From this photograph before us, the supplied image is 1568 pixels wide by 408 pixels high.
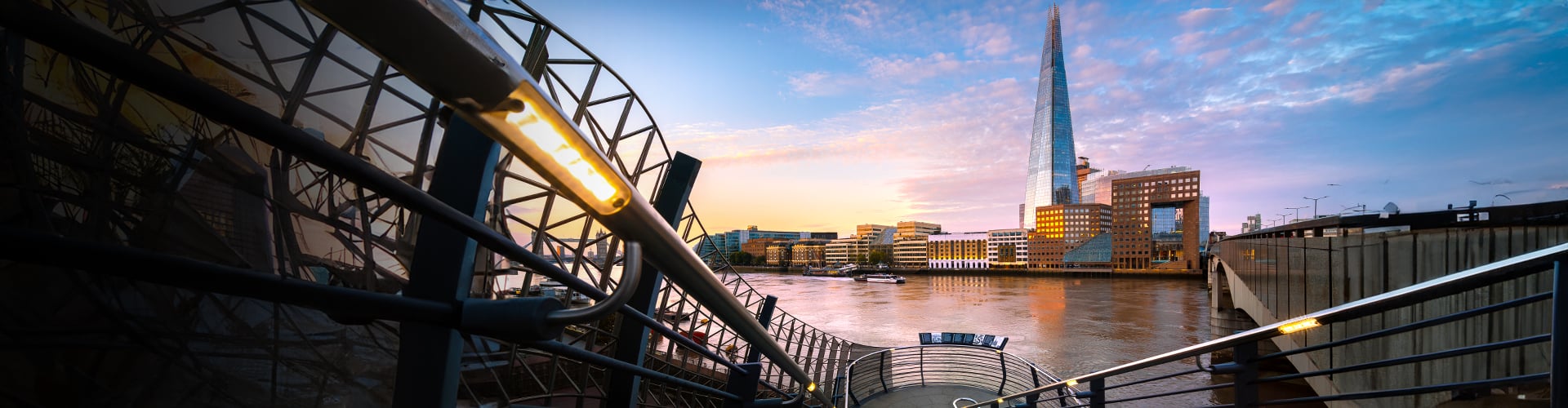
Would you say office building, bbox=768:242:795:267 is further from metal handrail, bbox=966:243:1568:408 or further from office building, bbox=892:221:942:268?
metal handrail, bbox=966:243:1568:408

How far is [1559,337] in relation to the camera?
4.31 ft

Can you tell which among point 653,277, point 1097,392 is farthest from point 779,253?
point 653,277

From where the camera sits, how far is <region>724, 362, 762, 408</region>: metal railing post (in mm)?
1842

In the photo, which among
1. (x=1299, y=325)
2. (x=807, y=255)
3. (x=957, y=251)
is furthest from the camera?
(x=807, y=255)

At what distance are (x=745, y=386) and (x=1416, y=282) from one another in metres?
7.46

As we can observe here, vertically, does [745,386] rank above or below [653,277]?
below

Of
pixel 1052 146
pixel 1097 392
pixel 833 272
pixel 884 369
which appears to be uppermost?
pixel 1052 146

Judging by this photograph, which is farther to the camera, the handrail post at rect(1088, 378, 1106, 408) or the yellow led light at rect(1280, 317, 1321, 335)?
the handrail post at rect(1088, 378, 1106, 408)

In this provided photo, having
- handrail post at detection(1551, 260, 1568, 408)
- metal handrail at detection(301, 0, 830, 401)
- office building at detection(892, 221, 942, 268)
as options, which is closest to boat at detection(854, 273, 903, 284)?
office building at detection(892, 221, 942, 268)

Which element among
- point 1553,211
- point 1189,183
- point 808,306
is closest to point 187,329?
point 1553,211

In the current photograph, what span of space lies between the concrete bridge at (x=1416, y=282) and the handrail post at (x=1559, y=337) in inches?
123

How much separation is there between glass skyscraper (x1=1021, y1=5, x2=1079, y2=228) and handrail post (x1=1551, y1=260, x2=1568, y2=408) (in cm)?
10115

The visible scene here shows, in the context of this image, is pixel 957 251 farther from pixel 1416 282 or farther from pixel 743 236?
pixel 1416 282

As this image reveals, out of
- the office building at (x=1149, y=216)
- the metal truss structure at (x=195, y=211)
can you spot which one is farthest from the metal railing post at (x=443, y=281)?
the office building at (x=1149, y=216)
